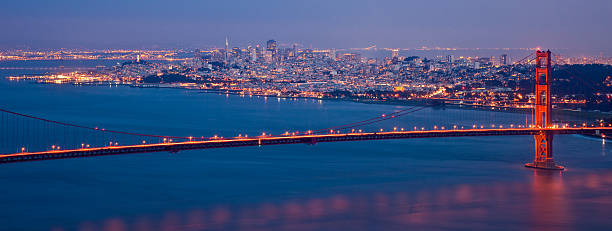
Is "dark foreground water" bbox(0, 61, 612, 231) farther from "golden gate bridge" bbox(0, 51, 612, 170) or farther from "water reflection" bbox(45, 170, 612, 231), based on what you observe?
"golden gate bridge" bbox(0, 51, 612, 170)

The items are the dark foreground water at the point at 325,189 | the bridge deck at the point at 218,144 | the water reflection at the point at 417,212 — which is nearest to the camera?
the water reflection at the point at 417,212

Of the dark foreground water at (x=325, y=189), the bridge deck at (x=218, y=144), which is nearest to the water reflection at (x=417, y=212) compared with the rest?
the dark foreground water at (x=325, y=189)

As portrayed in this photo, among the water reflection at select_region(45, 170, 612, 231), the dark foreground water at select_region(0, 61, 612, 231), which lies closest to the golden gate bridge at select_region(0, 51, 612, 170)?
the dark foreground water at select_region(0, 61, 612, 231)

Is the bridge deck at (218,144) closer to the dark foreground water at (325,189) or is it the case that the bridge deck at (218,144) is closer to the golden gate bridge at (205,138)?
the golden gate bridge at (205,138)

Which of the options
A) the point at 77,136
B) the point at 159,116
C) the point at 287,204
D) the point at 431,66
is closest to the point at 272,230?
the point at 287,204

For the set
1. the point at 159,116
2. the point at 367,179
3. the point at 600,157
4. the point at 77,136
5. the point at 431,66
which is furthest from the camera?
the point at 431,66

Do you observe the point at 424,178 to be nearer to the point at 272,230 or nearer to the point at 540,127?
the point at 540,127
